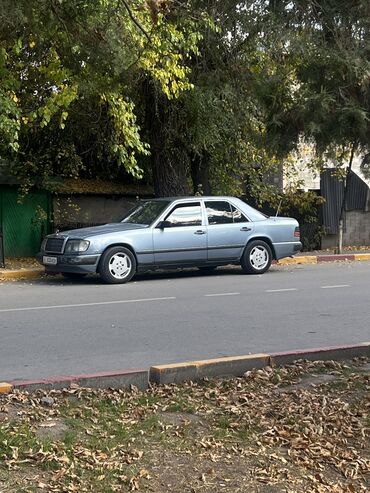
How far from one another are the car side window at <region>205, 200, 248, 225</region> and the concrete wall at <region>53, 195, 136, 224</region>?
14.8 ft

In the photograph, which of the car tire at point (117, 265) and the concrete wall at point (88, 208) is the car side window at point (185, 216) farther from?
the concrete wall at point (88, 208)

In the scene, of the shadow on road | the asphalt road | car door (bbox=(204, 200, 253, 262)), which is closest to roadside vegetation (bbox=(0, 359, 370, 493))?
the asphalt road

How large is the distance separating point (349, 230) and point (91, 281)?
468 inches

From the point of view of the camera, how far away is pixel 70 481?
4219 mm

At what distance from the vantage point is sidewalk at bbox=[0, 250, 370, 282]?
16391 mm

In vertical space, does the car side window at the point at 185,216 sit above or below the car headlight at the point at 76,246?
above

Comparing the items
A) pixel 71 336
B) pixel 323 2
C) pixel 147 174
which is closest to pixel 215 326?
pixel 71 336

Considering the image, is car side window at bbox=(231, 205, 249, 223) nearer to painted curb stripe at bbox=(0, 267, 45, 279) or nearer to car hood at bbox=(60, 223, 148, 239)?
car hood at bbox=(60, 223, 148, 239)

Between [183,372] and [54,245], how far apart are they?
9.15m

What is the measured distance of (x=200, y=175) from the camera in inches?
822

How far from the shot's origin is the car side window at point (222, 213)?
16.0m

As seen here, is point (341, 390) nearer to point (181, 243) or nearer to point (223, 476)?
point (223, 476)

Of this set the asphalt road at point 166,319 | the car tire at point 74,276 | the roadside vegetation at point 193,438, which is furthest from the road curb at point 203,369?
the car tire at point 74,276

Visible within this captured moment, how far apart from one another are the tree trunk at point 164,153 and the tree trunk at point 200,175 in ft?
2.09
